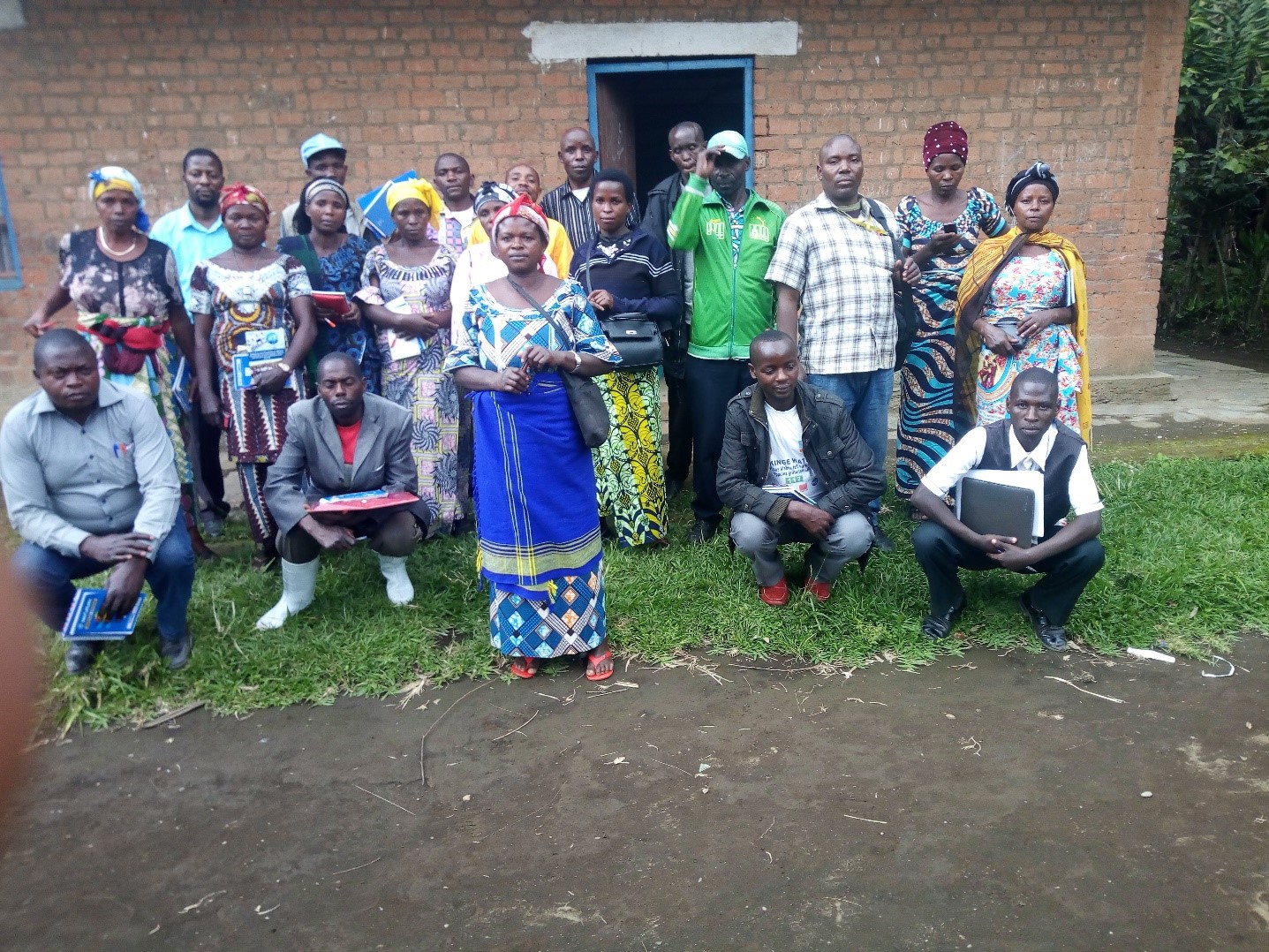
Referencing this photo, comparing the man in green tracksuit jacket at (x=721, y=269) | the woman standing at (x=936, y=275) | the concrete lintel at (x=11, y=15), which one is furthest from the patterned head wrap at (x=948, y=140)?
the concrete lintel at (x=11, y=15)

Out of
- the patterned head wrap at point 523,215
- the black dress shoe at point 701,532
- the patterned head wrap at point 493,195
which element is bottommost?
the black dress shoe at point 701,532

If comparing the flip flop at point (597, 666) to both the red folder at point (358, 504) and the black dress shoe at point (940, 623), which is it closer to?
the red folder at point (358, 504)

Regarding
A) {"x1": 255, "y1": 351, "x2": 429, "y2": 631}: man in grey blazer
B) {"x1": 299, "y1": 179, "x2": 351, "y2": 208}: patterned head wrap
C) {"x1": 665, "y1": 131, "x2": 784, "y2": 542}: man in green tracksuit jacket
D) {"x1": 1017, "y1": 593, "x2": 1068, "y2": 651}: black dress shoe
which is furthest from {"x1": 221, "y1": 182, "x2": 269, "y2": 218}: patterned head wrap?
{"x1": 1017, "y1": 593, "x2": 1068, "y2": 651}: black dress shoe

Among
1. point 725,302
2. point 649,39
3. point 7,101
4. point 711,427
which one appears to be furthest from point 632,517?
point 7,101

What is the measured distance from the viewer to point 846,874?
274cm

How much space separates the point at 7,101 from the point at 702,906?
729 cm

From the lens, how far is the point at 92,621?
12.8 ft

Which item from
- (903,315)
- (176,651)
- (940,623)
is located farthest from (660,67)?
(176,651)

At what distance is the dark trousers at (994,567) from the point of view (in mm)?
3963

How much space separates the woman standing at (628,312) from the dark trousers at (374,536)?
105cm

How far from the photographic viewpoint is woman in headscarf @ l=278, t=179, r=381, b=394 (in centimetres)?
500

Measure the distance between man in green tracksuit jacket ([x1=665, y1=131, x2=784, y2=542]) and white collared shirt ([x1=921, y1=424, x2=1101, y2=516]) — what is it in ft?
4.07

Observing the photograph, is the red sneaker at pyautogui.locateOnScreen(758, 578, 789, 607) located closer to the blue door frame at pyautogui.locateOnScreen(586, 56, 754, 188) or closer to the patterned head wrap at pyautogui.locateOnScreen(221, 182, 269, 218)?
the patterned head wrap at pyautogui.locateOnScreen(221, 182, 269, 218)

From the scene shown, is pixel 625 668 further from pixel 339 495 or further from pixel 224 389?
pixel 224 389
